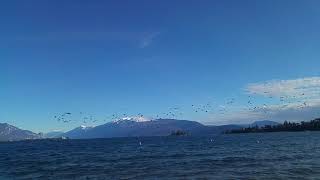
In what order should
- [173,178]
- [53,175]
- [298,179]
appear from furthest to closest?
[53,175] → [173,178] → [298,179]

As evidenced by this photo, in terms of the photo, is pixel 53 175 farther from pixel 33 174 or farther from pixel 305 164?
pixel 305 164

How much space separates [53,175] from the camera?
55.6 metres

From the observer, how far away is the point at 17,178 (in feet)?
179

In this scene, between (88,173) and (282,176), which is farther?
(88,173)

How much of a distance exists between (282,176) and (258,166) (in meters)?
10.2

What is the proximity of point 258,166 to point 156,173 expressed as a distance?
1273 centimetres

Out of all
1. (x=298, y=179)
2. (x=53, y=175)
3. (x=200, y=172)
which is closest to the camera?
(x=298, y=179)

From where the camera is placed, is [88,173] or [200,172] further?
[88,173]

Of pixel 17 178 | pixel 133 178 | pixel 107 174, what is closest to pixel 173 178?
pixel 133 178

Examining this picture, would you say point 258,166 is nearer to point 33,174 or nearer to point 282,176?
point 282,176

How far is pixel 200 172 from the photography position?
52125mm

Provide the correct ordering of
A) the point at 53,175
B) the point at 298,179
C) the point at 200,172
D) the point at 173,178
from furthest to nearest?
the point at 53,175 < the point at 200,172 < the point at 173,178 < the point at 298,179

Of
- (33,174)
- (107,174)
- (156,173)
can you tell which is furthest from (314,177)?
(33,174)

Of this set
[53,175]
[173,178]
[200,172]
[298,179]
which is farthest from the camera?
[53,175]
